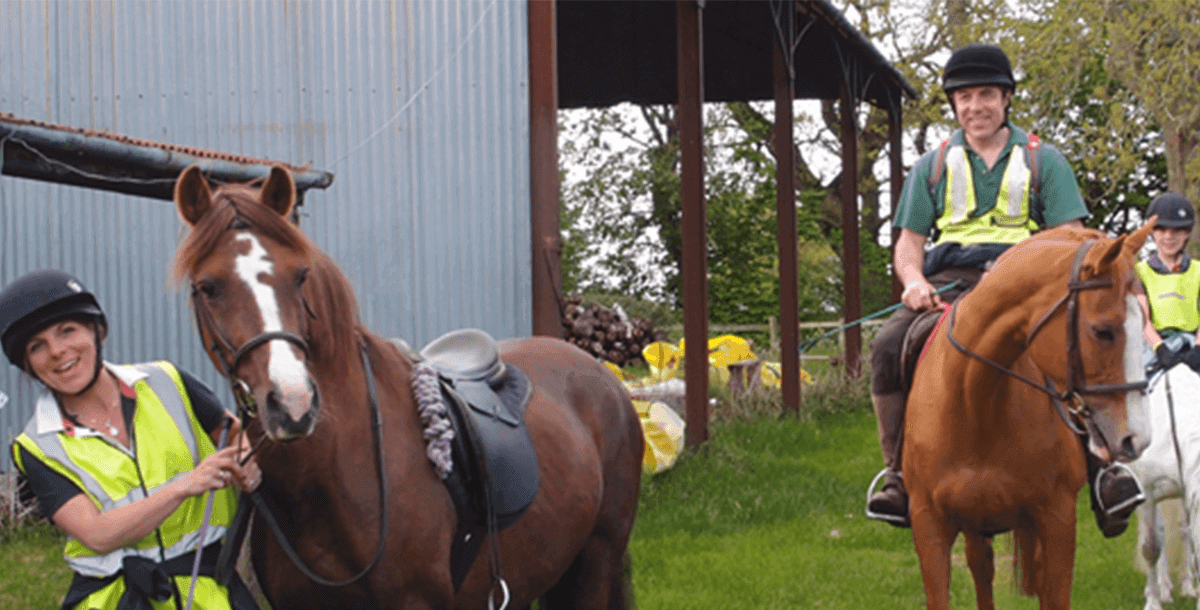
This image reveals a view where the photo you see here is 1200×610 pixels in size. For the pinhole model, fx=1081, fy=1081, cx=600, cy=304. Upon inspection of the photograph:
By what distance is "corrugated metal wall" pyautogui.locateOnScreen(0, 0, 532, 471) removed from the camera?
840 cm

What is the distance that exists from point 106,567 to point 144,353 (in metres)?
6.60

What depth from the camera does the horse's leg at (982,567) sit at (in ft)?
14.2

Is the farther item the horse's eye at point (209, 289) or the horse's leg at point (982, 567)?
the horse's leg at point (982, 567)

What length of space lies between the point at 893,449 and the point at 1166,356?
7.75 feet

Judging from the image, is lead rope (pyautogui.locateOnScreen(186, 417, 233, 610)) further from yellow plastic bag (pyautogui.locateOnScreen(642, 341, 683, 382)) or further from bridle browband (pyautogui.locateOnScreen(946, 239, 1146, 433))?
yellow plastic bag (pyautogui.locateOnScreen(642, 341, 683, 382))

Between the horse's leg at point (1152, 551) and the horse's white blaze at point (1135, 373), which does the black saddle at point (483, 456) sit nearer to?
the horse's white blaze at point (1135, 373)

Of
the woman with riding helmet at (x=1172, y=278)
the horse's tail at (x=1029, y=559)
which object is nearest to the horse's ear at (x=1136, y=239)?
the horse's tail at (x=1029, y=559)

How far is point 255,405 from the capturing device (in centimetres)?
241

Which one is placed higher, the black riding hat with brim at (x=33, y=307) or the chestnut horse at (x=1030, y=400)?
the black riding hat with brim at (x=33, y=307)

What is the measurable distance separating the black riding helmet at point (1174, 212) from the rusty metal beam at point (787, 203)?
6035 mm

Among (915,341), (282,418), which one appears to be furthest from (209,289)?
(915,341)

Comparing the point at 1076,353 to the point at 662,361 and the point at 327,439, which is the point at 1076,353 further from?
the point at 662,361

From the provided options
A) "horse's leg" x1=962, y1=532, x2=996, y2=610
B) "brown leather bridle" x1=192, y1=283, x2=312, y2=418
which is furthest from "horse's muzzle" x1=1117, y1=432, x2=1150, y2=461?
"brown leather bridle" x1=192, y1=283, x2=312, y2=418

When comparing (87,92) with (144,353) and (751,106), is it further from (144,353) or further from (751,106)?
(751,106)
